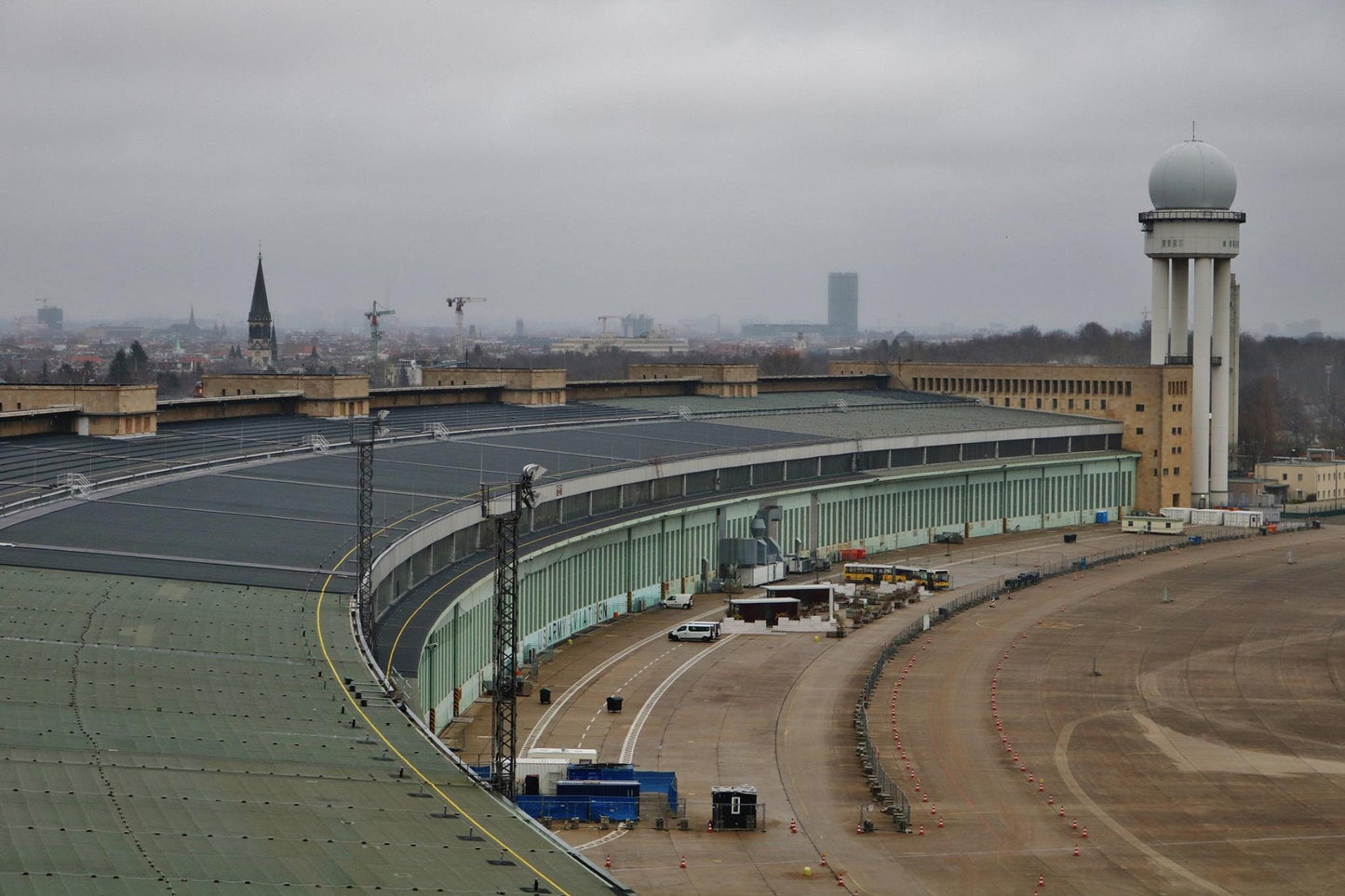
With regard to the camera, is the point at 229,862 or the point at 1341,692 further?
the point at 1341,692

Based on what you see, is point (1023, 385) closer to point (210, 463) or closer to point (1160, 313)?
point (1160, 313)

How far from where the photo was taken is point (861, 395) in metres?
147

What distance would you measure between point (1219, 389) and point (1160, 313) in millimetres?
7270

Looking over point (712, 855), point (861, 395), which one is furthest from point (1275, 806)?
point (861, 395)

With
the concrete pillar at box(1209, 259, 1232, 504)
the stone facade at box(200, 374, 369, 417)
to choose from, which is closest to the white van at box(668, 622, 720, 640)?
the stone facade at box(200, 374, 369, 417)

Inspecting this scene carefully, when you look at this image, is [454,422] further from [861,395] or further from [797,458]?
[861,395]

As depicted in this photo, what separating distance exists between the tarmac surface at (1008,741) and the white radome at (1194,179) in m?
46.2

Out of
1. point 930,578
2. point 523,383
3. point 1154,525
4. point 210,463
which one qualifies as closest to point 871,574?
point 930,578

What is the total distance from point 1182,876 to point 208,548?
100ft

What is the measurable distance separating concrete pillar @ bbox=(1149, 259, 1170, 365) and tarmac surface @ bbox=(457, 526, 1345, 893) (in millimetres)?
44074

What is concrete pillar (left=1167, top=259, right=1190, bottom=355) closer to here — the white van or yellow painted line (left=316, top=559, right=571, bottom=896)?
the white van

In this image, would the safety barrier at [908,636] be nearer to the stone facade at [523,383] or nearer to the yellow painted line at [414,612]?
the yellow painted line at [414,612]

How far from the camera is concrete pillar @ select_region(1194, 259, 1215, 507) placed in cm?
13175

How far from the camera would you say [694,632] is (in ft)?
258
